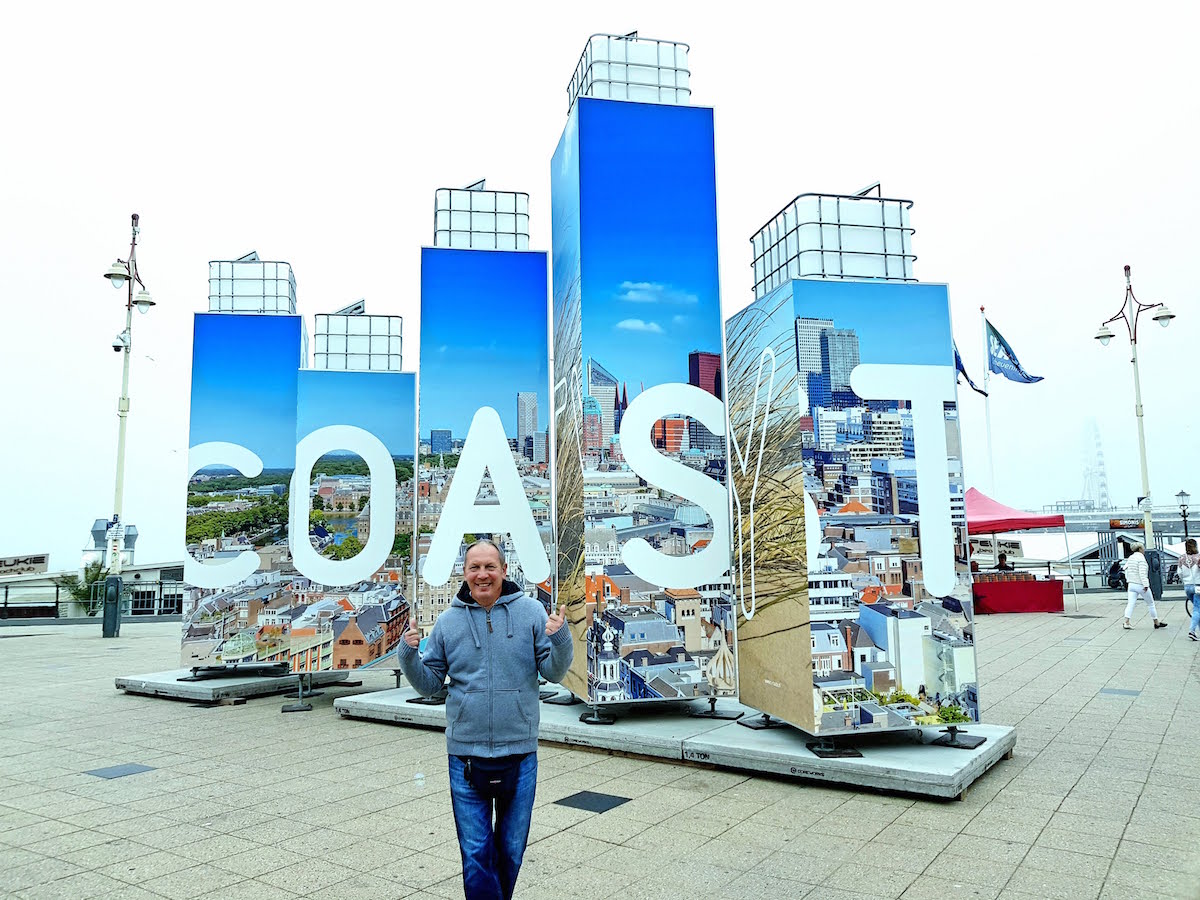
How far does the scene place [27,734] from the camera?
808 centimetres

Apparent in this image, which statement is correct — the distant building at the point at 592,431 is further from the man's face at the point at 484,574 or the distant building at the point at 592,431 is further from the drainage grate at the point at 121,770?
A: the drainage grate at the point at 121,770

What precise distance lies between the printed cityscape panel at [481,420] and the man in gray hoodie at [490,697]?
4.93 meters

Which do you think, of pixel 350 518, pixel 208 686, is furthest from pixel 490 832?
pixel 208 686

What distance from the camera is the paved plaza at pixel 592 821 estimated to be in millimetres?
4133

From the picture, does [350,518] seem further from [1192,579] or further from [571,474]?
[1192,579]

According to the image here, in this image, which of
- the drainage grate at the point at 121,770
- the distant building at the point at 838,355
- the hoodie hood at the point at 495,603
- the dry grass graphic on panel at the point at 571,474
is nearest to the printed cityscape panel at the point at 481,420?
the dry grass graphic on panel at the point at 571,474

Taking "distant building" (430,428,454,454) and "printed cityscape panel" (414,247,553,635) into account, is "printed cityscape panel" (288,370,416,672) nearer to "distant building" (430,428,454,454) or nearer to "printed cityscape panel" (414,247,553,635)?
"printed cityscape panel" (414,247,553,635)

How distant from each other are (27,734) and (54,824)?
11.8 feet

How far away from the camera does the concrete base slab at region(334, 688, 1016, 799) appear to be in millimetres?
5434

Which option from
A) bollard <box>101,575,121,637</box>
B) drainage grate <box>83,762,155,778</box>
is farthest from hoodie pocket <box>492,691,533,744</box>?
bollard <box>101,575,121,637</box>

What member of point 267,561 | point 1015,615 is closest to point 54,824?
point 267,561

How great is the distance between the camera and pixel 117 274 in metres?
17.8

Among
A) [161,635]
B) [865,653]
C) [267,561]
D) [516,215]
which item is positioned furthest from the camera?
[161,635]

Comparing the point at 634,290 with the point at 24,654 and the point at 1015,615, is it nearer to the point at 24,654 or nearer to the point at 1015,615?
the point at 24,654
